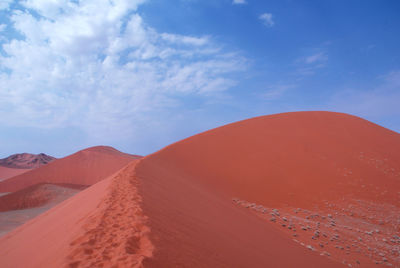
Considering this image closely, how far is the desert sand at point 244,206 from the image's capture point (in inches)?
131

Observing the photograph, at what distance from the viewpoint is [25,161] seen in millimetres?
58031

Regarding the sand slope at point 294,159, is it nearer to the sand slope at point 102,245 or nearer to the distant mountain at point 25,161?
the sand slope at point 102,245

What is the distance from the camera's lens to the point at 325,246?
257 inches

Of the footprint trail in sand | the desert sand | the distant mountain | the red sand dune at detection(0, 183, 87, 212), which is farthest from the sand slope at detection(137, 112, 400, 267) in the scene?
the distant mountain

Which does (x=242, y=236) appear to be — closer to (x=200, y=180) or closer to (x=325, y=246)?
(x=325, y=246)

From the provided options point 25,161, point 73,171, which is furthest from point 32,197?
point 25,161

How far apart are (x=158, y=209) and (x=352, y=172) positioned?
37.0ft

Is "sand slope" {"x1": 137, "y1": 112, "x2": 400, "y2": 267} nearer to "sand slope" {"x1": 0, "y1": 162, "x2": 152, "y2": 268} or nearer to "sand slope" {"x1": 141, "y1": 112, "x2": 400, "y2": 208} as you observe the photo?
"sand slope" {"x1": 141, "y1": 112, "x2": 400, "y2": 208}

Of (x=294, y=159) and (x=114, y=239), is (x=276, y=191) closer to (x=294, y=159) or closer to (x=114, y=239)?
(x=294, y=159)

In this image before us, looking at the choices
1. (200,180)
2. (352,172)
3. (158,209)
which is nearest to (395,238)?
(352,172)

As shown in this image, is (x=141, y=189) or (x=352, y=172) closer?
(x=141, y=189)

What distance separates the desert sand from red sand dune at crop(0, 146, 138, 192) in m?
16.1

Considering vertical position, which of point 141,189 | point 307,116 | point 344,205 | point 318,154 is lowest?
point 344,205

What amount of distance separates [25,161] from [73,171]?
42.1 metres
